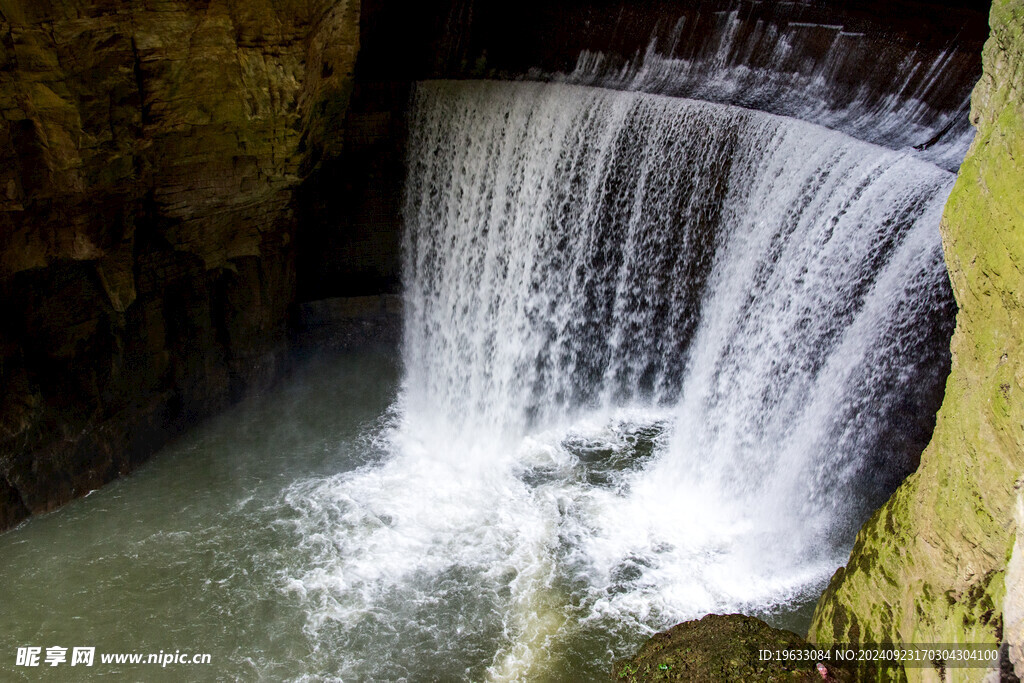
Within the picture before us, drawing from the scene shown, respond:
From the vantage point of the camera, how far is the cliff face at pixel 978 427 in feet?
12.4

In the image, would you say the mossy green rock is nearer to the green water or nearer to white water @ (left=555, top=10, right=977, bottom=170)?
the green water

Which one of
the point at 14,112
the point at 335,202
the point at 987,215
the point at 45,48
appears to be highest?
the point at 987,215

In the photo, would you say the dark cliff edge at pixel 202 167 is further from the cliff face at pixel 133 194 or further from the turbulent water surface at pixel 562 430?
the turbulent water surface at pixel 562 430

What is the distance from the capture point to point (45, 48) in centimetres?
630

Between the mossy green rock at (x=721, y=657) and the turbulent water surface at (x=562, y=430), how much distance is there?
113cm

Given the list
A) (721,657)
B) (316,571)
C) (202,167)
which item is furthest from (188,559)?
(721,657)

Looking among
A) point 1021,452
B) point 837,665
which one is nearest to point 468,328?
point 837,665

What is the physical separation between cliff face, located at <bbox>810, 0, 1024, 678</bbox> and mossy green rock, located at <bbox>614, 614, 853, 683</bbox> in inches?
18.2

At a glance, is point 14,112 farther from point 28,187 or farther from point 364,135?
point 364,135

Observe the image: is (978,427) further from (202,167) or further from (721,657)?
(202,167)

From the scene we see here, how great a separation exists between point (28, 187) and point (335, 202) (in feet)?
12.4

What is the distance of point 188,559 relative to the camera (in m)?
7.28

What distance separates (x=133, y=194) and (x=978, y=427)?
23.5 feet

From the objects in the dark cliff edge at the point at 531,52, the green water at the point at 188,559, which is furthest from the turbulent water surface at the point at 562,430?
the dark cliff edge at the point at 531,52
